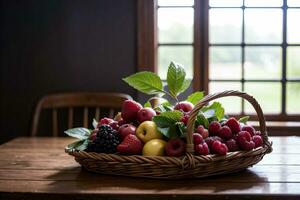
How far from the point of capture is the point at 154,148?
136cm

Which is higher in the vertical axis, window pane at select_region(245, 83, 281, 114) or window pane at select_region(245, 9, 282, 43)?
window pane at select_region(245, 9, 282, 43)

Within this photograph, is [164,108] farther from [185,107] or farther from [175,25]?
[175,25]

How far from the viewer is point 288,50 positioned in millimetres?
2836

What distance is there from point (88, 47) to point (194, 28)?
631 millimetres

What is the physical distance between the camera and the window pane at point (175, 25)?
284 centimetres

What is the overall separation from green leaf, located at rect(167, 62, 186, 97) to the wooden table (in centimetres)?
29

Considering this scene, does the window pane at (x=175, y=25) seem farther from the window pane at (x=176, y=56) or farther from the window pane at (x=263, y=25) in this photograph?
the window pane at (x=263, y=25)

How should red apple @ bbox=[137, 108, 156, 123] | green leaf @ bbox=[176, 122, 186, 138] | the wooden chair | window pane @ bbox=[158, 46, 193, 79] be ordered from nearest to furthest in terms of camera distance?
green leaf @ bbox=[176, 122, 186, 138] < red apple @ bbox=[137, 108, 156, 123] < the wooden chair < window pane @ bbox=[158, 46, 193, 79]

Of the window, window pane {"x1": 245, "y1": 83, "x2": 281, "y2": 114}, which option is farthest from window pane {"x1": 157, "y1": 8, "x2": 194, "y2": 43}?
window pane {"x1": 245, "y1": 83, "x2": 281, "y2": 114}

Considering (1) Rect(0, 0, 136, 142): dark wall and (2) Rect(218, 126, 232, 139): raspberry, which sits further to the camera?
(1) Rect(0, 0, 136, 142): dark wall

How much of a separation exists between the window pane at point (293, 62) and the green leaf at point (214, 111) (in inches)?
57.2

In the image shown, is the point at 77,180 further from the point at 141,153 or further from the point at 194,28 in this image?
the point at 194,28

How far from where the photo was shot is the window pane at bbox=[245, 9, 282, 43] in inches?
111

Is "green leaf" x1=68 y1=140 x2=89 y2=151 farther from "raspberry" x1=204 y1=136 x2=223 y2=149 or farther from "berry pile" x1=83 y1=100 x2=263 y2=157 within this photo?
"raspberry" x1=204 y1=136 x2=223 y2=149
